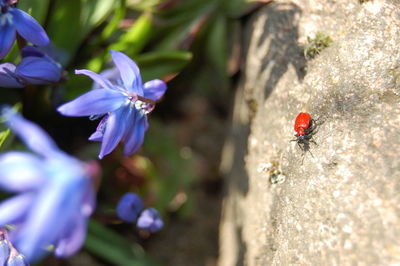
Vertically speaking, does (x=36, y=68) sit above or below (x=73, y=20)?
above

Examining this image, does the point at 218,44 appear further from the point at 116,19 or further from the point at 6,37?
the point at 6,37

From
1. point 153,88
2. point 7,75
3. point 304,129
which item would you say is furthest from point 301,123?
point 7,75

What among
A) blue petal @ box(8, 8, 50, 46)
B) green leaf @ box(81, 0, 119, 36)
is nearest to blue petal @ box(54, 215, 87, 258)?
blue petal @ box(8, 8, 50, 46)

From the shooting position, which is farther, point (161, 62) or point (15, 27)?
point (161, 62)

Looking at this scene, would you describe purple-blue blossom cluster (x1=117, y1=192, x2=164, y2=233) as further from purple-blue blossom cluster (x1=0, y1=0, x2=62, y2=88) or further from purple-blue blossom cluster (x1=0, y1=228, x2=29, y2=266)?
purple-blue blossom cluster (x1=0, y1=0, x2=62, y2=88)

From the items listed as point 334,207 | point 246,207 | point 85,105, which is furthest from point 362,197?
point 85,105

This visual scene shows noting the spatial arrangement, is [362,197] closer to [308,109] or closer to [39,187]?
[308,109]
